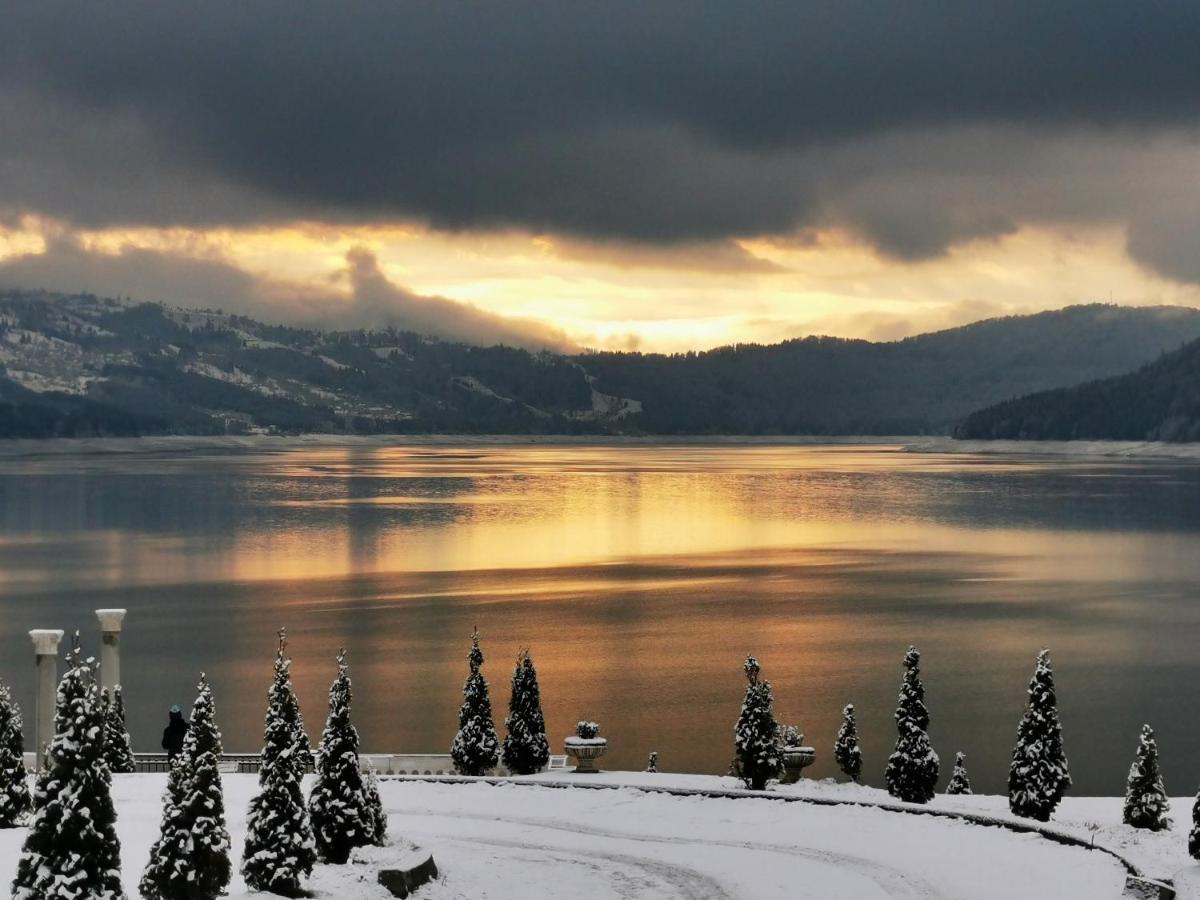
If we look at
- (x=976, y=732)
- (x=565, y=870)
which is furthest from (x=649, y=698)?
(x=565, y=870)

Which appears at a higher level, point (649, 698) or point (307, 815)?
point (307, 815)

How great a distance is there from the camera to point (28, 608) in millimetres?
83375

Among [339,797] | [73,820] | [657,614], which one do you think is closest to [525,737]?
[339,797]

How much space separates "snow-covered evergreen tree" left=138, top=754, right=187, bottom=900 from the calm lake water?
25.8 m

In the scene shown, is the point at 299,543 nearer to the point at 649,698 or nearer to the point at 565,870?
the point at 649,698

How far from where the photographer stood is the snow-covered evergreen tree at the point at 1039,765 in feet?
97.6

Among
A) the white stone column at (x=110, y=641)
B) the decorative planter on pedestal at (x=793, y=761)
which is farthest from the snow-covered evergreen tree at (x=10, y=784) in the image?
the decorative planter on pedestal at (x=793, y=761)

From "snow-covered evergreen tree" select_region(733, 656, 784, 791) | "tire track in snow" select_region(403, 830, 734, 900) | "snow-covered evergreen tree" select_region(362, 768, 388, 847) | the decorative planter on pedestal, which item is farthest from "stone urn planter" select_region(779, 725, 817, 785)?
"snow-covered evergreen tree" select_region(362, 768, 388, 847)

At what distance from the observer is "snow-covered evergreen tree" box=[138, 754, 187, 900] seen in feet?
70.0

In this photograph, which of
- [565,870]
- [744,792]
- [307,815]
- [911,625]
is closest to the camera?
[307,815]

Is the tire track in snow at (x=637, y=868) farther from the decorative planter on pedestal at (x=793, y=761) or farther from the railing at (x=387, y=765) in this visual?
Answer: the railing at (x=387, y=765)

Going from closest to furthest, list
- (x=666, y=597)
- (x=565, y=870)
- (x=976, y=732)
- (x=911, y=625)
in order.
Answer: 1. (x=565, y=870)
2. (x=976, y=732)
3. (x=911, y=625)
4. (x=666, y=597)

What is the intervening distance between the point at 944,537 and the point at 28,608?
81.0 meters

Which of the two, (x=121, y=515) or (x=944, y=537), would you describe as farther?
(x=121, y=515)
